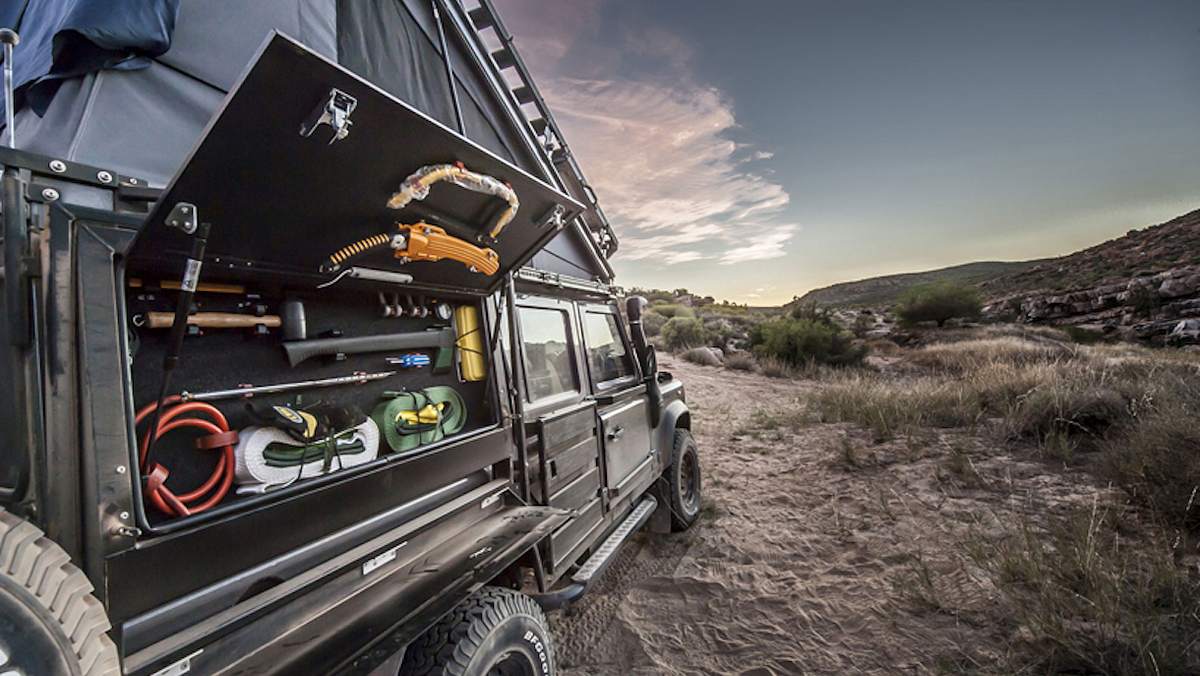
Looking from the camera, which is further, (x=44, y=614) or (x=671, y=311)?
(x=671, y=311)

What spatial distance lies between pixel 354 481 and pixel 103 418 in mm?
687

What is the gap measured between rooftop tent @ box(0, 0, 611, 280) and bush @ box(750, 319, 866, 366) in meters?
13.8

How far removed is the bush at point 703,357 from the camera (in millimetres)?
15814

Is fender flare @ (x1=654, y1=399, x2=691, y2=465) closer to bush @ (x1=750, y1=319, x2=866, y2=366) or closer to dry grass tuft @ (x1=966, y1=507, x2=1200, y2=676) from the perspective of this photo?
dry grass tuft @ (x1=966, y1=507, x2=1200, y2=676)

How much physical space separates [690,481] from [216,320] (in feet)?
13.3

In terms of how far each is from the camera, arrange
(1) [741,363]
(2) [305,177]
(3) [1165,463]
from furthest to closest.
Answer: (1) [741,363] < (3) [1165,463] < (2) [305,177]

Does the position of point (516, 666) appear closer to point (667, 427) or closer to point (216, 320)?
point (216, 320)

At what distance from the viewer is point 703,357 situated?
52.9ft

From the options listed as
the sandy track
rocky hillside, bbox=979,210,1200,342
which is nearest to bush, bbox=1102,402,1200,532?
the sandy track

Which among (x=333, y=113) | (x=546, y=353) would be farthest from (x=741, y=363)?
(x=333, y=113)

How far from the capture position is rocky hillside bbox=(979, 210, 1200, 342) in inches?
612

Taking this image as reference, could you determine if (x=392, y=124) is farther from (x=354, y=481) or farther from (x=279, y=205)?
(x=354, y=481)

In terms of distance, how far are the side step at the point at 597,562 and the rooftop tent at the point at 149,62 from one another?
2.02 m

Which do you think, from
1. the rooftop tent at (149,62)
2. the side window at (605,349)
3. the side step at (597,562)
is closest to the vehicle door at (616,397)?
the side window at (605,349)
